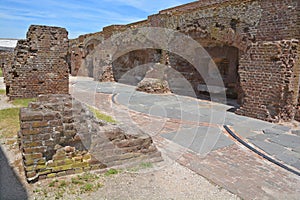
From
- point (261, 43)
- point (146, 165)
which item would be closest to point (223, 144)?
point (146, 165)

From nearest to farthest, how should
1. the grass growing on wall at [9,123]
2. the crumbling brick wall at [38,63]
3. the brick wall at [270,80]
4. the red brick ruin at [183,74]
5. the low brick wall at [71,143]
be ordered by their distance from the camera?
the low brick wall at [71,143] → the red brick ruin at [183,74] → the grass growing on wall at [9,123] → the brick wall at [270,80] → the crumbling brick wall at [38,63]

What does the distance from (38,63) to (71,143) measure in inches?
262

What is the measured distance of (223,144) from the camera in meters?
4.65

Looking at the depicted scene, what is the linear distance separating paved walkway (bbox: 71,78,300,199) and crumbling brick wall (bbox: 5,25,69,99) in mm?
2733

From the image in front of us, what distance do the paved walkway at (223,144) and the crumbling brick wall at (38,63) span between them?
2733 mm

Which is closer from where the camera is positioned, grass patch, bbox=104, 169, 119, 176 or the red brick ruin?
the red brick ruin

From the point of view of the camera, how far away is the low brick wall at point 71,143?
3.02 metres

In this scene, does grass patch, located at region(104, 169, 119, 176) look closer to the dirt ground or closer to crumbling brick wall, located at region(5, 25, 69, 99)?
the dirt ground

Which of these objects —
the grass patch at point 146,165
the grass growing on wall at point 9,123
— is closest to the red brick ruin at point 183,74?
the grass patch at point 146,165

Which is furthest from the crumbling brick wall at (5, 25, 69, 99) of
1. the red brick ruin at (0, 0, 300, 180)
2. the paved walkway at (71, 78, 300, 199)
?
the paved walkway at (71, 78, 300, 199)

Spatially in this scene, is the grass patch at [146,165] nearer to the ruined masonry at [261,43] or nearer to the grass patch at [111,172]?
the grass patch at [111,172]

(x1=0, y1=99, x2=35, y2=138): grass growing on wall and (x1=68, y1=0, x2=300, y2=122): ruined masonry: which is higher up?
(x1=68, y1=0, x2=300, y2=122): ruined masonry

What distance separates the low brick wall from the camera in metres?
3.02

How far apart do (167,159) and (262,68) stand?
4.64m
